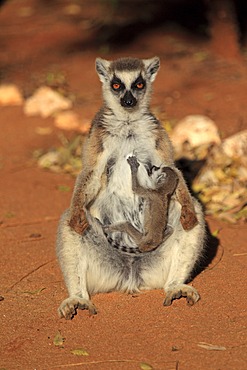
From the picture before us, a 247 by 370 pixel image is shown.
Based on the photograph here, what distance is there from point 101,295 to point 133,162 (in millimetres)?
1248

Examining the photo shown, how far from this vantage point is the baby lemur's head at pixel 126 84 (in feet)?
23.9

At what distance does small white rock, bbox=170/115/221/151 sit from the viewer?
10828mm

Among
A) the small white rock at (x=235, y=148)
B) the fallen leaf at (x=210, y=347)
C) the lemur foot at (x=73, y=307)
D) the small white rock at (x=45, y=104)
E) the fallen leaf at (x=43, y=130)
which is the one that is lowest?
the fallen leaf at (x=43, y=130)

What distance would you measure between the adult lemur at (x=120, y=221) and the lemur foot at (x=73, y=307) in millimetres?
131

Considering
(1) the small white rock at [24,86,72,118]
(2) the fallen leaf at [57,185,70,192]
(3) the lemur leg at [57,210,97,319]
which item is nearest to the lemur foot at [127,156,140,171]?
(3) the lemur leg at [57,210,97,319]

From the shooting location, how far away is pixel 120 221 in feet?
23.1

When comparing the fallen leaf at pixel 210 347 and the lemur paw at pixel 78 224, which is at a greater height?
the lemur paw at pixel 78 224

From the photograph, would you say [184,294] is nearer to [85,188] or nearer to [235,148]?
[85,188]

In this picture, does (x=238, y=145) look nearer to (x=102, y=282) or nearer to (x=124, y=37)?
(x=102, y=282)

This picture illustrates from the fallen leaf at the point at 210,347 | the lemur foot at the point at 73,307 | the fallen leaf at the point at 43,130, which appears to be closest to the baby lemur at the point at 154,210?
the lemur foot at the point at 73,307

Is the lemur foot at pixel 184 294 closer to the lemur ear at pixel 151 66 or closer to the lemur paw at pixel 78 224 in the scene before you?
the lemur paw at pixel 78 224

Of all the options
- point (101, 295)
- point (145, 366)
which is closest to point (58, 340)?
point (145, 366)

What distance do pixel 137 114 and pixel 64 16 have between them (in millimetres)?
12954

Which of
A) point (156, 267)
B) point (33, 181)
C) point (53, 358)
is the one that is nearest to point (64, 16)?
point (33, 181)
